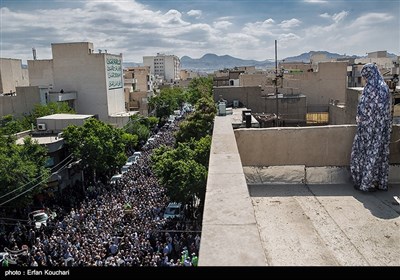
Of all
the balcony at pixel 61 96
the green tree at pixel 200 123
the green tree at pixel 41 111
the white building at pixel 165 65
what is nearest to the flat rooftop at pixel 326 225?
the green tree at pixel 200 123

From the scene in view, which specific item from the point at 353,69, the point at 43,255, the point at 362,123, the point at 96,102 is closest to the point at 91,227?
the point at 43,255

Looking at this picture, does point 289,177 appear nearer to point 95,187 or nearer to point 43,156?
point 43,156

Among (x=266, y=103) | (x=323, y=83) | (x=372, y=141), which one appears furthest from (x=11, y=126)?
(x=372, y=141)

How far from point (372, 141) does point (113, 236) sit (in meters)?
13.7

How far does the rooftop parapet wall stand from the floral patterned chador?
0.84ft

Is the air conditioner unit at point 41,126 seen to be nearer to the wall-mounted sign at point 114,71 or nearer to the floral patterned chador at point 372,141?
the wall-mounted sign at point 114,71

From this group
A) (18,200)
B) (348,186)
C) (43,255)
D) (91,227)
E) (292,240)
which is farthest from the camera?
(18,200)

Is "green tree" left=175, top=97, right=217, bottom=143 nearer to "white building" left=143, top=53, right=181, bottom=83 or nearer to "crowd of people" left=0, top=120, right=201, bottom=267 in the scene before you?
"crowd of people" left=0, top=120, right=201, bottom=267

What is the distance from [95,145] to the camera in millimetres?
26172

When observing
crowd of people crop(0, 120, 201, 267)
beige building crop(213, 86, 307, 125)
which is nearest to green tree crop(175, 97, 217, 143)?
beige building crop(213, 86, 307, 125)

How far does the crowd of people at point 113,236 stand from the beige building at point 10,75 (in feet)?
136

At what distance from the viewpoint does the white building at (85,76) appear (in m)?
48.4
